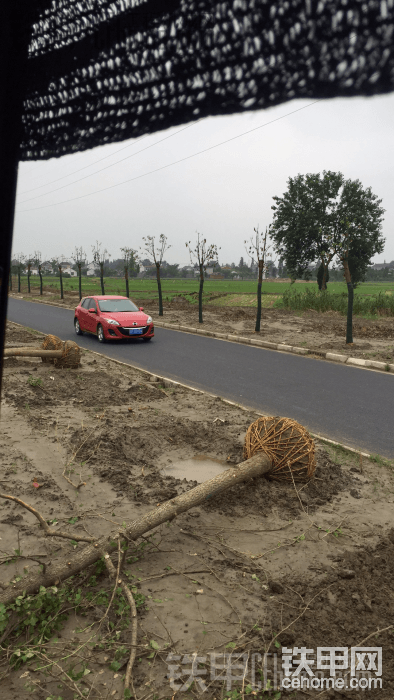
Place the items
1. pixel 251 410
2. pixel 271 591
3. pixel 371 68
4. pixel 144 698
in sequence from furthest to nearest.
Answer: pixel 251 410 → pixel 271 591 → pixel 144 698 → pixel 371 68

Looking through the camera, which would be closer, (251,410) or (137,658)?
(137,658)

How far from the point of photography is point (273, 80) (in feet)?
A: 2.63

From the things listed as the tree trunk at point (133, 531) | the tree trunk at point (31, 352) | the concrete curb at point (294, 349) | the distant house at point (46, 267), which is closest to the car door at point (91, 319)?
the concrete curb at point (294, 349)

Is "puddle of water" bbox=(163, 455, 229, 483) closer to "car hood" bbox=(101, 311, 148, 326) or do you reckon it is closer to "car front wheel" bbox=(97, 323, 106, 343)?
"car hood" bbox=(101, 311, 148, 326)

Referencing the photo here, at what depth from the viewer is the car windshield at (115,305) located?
16.3 m

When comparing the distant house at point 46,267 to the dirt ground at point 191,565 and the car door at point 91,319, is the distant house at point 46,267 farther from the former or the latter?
the dirt ground at point 191,565

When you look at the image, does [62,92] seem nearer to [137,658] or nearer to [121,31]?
[121,31]

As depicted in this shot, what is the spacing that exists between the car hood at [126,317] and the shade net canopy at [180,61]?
1462 centimetres

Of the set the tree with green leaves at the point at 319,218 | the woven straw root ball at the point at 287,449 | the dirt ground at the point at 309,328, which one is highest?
the tree with green leaves at the point at 319,218

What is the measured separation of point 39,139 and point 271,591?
3174mm

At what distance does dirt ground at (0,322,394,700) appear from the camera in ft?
8.23

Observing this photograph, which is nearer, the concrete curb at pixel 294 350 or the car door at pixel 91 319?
the concrete curb at pixel 294 350

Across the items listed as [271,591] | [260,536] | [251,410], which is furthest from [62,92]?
[251,410]

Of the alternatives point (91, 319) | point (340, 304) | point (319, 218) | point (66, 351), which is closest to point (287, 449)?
point (66, 351)
